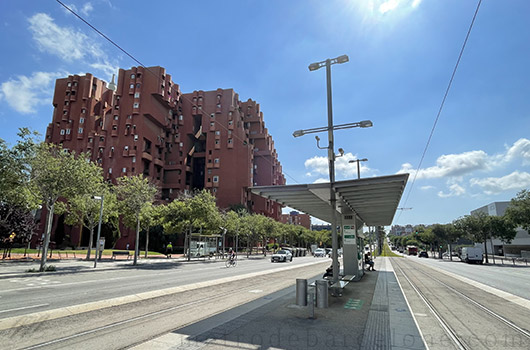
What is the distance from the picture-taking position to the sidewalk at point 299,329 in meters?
5.62

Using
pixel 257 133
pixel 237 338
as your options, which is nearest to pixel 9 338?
pixel 237 338

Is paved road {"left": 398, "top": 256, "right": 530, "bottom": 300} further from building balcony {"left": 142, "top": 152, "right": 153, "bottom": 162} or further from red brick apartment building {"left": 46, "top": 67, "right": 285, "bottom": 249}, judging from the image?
building balcony {"left": 142, "top": 152, "right": 153, "bottom": 162}

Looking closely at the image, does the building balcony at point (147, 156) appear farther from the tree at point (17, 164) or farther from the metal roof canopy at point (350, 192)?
the metal roof canopy at point (350, 192)

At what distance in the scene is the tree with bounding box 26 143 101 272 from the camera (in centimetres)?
1814

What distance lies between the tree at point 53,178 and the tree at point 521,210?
48.7 meters

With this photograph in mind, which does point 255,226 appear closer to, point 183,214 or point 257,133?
point 183,214

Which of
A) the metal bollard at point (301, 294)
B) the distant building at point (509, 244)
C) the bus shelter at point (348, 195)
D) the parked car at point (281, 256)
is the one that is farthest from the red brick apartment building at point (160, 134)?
the distant building at point (509, 244)

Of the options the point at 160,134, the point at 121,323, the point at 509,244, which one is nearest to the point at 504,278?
the point at 121,323

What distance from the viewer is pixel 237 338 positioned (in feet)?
19.5

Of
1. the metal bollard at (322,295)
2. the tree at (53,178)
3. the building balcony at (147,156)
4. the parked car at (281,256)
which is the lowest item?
the parked car at (281,256)

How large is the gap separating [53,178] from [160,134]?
52937 millimetres

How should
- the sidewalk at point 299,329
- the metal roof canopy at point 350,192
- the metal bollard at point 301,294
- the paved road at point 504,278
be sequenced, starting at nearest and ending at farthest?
the sidewalk at point 299,329 < the metal bollard at point 301,294 < the metal roof canopy at point 350,192 < the paved road at point 504,278

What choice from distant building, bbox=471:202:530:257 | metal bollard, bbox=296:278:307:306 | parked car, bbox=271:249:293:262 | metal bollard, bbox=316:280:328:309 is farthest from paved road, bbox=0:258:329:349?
distant building, bbox=471:202:530:257

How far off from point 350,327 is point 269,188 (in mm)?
5362
